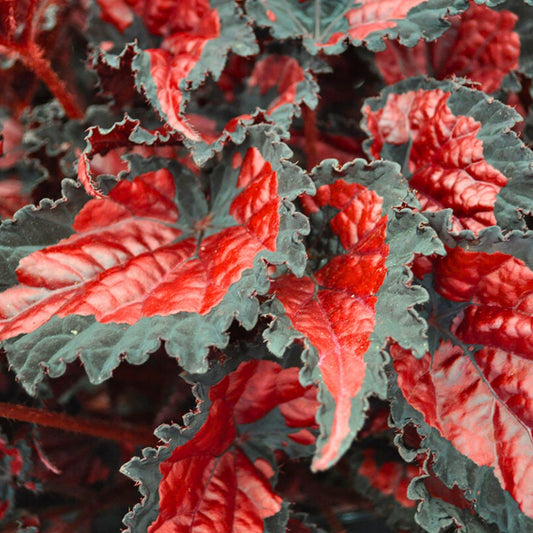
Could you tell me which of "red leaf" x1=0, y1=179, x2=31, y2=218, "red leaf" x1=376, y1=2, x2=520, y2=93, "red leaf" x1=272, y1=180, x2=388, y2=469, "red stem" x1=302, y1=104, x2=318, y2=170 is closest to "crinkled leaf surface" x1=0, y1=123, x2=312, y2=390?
"red leaf" x1=272, y1=180, x2=388, y2=469

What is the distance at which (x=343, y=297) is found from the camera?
0.93 meters

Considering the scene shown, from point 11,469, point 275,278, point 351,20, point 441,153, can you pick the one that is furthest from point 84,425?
point 351,20

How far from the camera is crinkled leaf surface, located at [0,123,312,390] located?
0.86m

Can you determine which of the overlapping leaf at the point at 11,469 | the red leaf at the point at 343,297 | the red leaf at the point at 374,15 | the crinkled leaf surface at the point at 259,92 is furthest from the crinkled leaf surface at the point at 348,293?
the overlapping leaf at the point at 11,469

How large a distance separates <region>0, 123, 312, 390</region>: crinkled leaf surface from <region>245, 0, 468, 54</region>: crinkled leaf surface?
0.31 metres

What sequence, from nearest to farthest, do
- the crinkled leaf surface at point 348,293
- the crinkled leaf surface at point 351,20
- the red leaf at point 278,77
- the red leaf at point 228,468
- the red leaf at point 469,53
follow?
the crinkled leaf surface at point 348,293 < the red leaf at point 228,468 < the crinkled leaf surface at point 351,20 < the red leaf at point 278,77 < the red leaf at point 469,53

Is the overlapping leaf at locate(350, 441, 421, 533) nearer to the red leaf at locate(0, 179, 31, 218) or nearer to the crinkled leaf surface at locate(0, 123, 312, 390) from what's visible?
the crinkled leaf surface at locate(0, 123, 312, 390)

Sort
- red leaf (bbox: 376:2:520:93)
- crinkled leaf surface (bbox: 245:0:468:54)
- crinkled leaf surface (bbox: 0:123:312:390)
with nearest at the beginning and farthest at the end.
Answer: crinkled leaf surface (bbox: 0:123:312:390) < crinkled leaf surface (bbox: 245:0:468:54) < red leaf (bbox: 376:2:520:93)

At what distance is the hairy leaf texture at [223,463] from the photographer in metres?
0.94

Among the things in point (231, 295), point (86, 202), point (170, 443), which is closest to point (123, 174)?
point (86, 202)

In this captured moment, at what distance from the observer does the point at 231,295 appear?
88 cm

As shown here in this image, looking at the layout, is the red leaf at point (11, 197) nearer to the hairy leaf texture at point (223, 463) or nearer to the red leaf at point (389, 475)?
the hairy leaf texture at point (223, 463)

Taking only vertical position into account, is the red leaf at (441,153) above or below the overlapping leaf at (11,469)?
above

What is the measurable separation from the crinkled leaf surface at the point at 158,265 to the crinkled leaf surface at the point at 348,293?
96 millimetres
